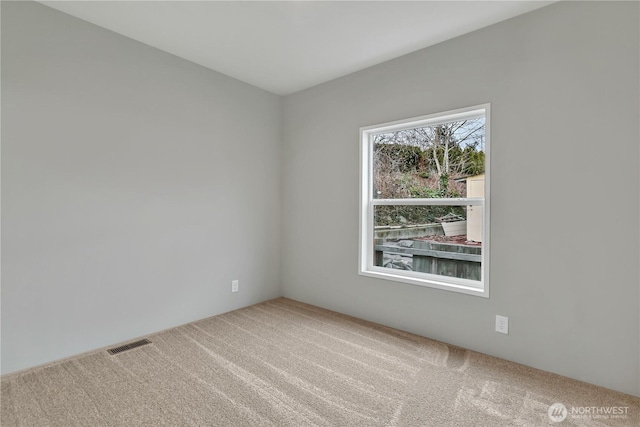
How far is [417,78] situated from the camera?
2734 millimetres

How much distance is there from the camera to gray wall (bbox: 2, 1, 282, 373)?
208cm

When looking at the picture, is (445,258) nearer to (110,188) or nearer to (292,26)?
(292,26)

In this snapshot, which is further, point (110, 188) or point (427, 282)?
point (427, 282)

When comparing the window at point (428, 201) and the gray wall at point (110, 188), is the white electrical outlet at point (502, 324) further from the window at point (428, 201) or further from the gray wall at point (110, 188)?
the gray wall at point (110, 188)

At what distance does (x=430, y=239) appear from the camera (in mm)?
2801

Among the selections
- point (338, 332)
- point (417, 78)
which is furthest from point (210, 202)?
point (417, 78)

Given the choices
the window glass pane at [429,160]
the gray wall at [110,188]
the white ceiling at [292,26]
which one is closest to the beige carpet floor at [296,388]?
the gray wall at [110,188]

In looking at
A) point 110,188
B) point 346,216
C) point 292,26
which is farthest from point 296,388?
point 292,26

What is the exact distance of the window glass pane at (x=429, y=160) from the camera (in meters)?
2.56

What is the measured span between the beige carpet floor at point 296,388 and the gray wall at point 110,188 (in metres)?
0.37

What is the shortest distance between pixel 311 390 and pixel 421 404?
0.65 meters

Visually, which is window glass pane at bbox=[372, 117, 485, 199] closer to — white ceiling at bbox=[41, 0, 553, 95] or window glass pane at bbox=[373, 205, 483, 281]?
window glass pane at bbox=[373, 205, 483, 281]

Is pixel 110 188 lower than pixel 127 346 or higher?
higher

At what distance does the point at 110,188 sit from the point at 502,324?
10.5ft
